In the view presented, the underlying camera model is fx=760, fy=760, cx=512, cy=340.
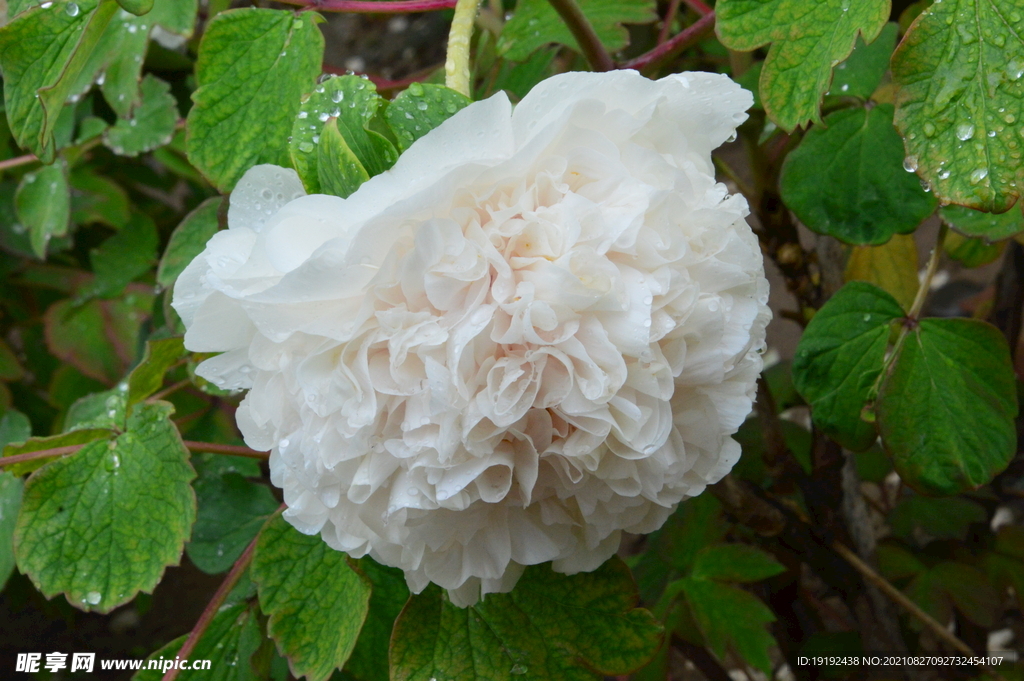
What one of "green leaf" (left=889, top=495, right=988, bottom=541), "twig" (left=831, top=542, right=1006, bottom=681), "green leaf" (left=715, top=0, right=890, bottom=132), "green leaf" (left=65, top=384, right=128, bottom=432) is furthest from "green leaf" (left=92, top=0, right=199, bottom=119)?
"green leaf" (left=889, top=495, right=988, bottom=541)

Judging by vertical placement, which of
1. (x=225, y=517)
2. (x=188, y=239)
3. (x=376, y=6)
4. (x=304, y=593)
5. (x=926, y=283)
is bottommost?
(x=225, y=517)

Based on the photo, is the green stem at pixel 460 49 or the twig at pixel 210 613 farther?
the twig at pixel 210 613

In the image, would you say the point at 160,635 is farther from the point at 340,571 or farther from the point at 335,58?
the point at 335,58

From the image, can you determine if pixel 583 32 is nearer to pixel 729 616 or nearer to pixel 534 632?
pixel 534 632

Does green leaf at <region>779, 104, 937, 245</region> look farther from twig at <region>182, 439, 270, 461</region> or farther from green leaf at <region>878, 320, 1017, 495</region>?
twig at <region>182, 439, 270, 461</region>

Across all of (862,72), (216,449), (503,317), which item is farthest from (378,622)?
(862,72)

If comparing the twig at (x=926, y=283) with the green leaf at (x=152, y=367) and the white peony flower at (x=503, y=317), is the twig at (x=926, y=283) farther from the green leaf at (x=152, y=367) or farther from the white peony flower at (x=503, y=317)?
the green leaf at (x=152, y=367)

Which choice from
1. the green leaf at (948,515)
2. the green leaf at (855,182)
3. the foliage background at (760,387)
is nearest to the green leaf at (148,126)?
the foliage background at (760,387)
